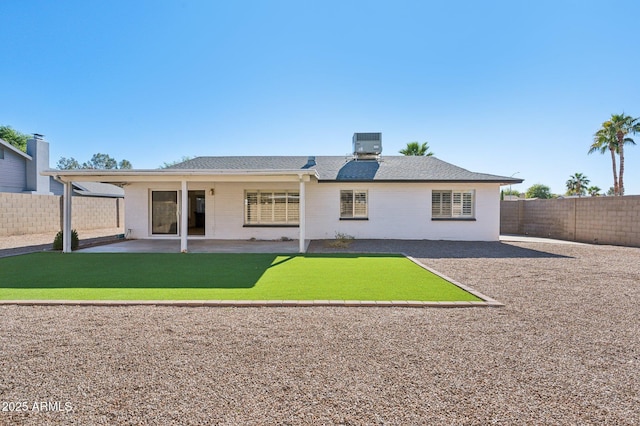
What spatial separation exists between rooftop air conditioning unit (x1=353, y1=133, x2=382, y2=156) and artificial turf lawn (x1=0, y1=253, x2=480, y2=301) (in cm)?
878

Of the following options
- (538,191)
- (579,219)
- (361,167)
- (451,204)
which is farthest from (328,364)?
(538,191)

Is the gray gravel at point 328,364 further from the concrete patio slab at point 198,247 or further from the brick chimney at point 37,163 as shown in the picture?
the brick chimney at point 37,163

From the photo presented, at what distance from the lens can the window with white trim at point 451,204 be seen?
14.2 m

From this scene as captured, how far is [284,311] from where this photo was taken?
471 cm

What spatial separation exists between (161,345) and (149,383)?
2.67ft

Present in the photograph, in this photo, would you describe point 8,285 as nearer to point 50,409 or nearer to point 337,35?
point 50,409

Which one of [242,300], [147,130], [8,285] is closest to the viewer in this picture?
[242,300]

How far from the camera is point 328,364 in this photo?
3.11 m

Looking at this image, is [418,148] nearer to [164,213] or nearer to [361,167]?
[361,167]

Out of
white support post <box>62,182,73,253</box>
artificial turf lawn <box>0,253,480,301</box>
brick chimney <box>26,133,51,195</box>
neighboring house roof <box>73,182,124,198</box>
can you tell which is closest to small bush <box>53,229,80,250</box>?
white support post <box>62,182,73,253</box>

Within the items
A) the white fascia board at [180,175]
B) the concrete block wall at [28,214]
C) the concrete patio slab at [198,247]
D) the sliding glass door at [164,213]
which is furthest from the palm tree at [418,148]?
the concrete block wall at [28,214]

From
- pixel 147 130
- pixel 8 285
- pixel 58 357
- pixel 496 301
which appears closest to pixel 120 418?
pixel 58 357

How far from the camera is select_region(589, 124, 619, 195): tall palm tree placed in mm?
26406

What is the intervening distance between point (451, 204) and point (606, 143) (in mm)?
22960
